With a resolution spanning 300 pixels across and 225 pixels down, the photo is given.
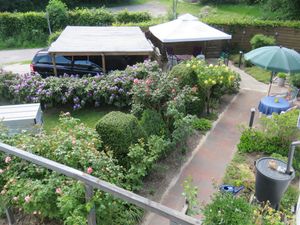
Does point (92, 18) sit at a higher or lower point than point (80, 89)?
lower

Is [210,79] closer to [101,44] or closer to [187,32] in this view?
[187,32]

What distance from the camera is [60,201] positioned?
421 centimetres

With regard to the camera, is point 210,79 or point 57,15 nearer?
point 210,79

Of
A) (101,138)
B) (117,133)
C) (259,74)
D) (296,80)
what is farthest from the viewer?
(259,74)

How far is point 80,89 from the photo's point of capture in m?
10.1

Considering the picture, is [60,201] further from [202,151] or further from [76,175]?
[202,151]

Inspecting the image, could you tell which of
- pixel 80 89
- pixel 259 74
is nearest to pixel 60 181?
pixel 80 89

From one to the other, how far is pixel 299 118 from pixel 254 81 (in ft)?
19.1

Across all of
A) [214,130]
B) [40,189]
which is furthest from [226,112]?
[40,189]

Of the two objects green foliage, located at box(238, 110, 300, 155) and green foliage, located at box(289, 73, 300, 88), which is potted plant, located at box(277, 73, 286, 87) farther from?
green foliage, located at box(238, 110, 300, 155)

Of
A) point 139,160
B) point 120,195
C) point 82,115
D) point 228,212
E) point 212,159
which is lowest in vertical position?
point 82,115

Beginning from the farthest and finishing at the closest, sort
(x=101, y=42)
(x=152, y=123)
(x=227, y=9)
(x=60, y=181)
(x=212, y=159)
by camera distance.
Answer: (x=227, y=9) < (x=101, y=42) < (x=212, y=159) < (x=152, y=123) < (x=60, y=181)

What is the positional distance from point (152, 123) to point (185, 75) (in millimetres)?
2303

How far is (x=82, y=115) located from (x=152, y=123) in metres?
3.51
